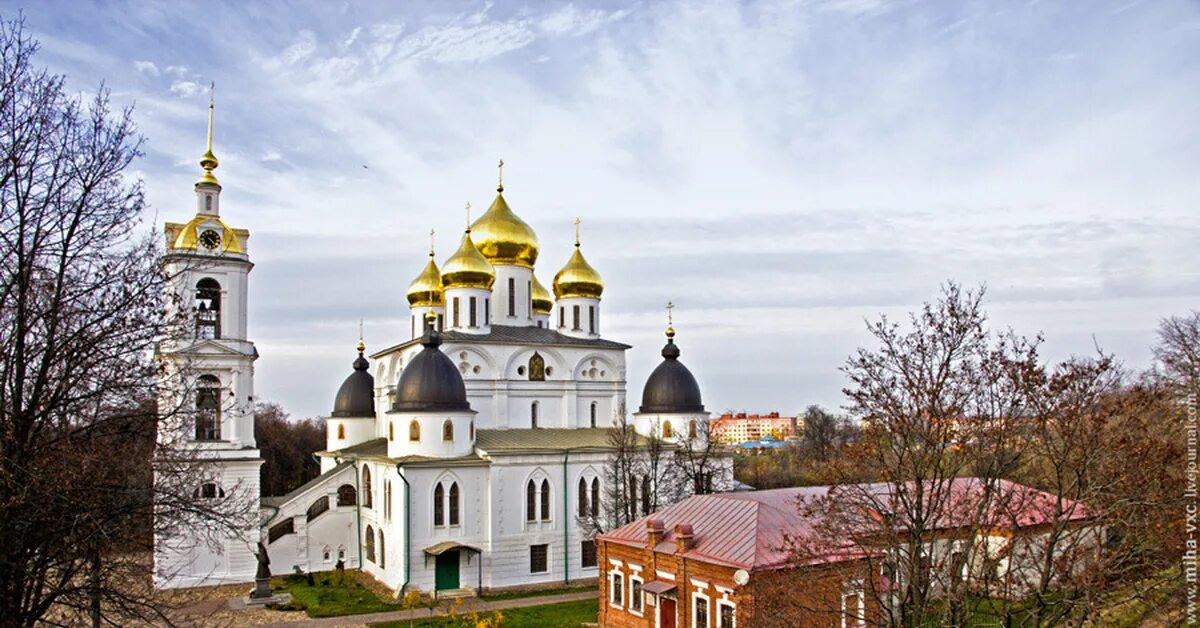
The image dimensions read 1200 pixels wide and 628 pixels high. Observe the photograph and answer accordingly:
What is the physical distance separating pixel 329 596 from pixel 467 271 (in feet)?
40.8

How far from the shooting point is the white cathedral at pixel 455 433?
87.8 ft

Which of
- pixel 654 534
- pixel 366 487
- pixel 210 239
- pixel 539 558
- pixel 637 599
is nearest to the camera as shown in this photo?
pixel 654 534

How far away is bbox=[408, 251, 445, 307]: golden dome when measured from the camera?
116ft

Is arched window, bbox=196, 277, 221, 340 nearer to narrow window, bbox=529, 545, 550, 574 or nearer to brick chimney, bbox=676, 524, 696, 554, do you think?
narrow window, bbox=529, 545, 550, 574

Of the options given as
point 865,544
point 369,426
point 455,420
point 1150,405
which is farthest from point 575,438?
point 1150,405

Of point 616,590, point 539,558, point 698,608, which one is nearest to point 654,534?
point 698,608

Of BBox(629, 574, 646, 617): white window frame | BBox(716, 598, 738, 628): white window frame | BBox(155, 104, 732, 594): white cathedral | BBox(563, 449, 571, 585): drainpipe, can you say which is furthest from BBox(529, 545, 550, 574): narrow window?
BBox(716, 598, 738, 628): white window frame

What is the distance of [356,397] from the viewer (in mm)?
36656

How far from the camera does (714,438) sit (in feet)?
108

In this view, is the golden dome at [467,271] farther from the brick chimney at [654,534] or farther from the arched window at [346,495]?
the brick chimney at [654,534]

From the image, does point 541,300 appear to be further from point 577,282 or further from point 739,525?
point 739,525

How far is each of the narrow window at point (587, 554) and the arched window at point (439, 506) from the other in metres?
4.86

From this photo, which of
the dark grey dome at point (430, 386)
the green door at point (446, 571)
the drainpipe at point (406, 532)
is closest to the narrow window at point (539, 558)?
the green door at point (446, 571)

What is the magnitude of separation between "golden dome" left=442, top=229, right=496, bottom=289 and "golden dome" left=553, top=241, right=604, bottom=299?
12.2 feet
